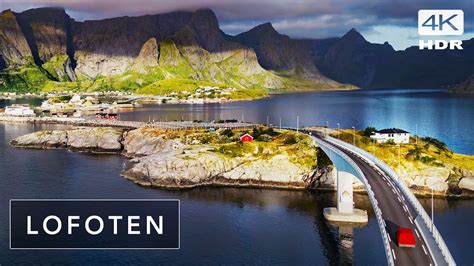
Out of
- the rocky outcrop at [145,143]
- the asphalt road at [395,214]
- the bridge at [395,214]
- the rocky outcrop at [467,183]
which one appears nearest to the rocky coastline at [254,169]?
the rocky outcrop at [467,183]

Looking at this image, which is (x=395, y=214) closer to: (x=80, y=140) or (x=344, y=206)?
(x=344, y=206)

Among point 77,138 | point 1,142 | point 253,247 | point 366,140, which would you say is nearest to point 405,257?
point 253,247

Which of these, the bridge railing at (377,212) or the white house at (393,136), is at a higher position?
the white house at (393,136)

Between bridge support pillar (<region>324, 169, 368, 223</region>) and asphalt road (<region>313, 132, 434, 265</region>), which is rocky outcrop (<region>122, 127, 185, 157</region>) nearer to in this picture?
bridge support pillar (<region>324, 169, 368, 223</region>)

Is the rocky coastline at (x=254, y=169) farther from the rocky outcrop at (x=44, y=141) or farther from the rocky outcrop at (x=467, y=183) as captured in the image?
the rocky outcrop at (x=44, y=141)

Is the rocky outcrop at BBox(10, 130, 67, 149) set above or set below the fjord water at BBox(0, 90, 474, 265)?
above

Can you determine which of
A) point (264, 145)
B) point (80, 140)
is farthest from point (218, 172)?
point (80, 140)

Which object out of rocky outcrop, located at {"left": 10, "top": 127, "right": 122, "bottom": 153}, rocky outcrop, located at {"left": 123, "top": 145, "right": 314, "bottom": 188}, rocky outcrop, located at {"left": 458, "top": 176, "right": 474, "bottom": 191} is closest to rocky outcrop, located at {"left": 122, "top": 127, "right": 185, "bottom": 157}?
rocky outcrop, located at {"left": 10, "top": 127, "right": 122, "bottom": 153}

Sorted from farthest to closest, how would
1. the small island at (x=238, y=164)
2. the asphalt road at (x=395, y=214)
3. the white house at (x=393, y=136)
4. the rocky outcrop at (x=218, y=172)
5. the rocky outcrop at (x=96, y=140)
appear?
the rocky outcrop at (x=96, y=140)
the white house at (x=393, y=136)
the small island at (x=238, y=164)
the rocky outcrop at (x=218, y=172)
the asphalt road at (x=395, y=214)
